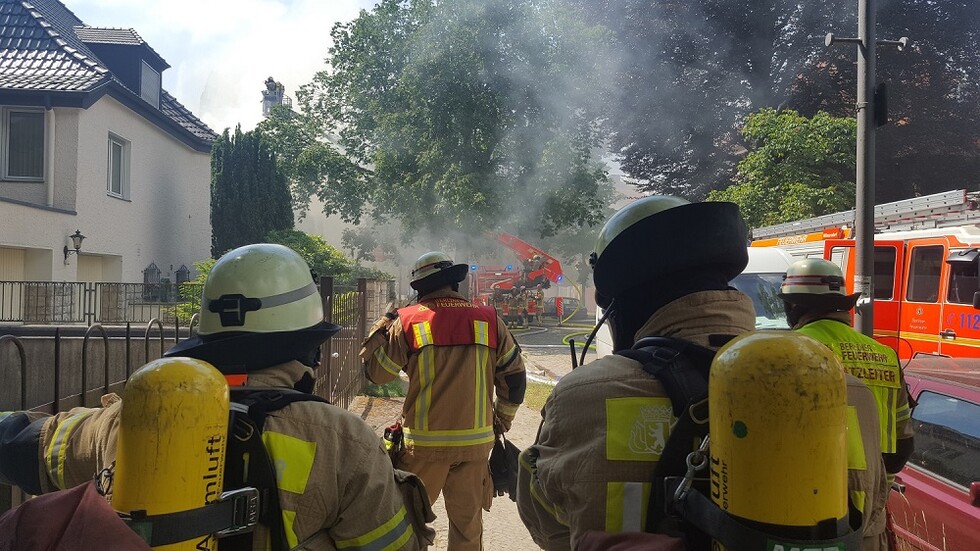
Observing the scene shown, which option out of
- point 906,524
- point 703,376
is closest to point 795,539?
point 703,376

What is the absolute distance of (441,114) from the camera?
73.9ft

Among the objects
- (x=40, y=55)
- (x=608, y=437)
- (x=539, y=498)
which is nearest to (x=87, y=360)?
(x=539, y=498)

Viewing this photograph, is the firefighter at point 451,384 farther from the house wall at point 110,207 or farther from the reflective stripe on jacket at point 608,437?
the house wall at point 110,207

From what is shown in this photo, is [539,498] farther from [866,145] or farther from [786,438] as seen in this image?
[866,145]

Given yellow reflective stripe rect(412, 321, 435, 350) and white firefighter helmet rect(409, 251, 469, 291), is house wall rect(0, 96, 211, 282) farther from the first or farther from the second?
yellow reflective stripe rect(412, 321, 435, 350)

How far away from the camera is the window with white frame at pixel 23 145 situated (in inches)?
545

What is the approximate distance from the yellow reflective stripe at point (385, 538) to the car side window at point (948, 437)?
117 inches

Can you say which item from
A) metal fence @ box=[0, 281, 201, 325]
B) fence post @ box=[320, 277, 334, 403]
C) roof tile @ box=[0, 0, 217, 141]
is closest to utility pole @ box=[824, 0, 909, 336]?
fence post @ box=[320, 277, 334, 403]

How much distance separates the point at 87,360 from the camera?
4.61 m

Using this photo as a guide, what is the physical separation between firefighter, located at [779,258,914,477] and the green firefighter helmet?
1.02 metres

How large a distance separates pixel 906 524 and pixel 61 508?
3852 mm

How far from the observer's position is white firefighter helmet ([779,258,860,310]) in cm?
333

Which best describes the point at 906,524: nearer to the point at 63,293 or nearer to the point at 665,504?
the point at 665,504

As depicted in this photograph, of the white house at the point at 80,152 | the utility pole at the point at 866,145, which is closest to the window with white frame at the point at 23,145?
the white house at the point at 80,152
